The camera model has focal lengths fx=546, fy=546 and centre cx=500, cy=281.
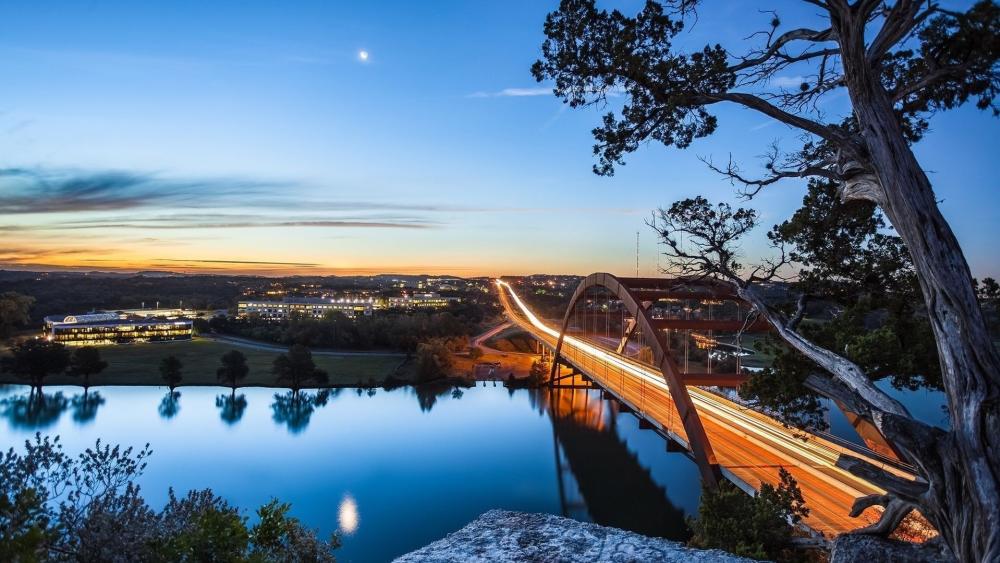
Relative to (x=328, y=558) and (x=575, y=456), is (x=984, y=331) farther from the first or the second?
(x=575, y=456)

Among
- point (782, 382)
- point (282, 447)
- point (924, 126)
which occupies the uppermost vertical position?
point (924, 126)

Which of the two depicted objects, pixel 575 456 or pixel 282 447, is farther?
pixel 282 447

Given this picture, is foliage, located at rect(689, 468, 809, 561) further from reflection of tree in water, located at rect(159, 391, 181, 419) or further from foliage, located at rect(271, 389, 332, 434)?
reflection of tree in water, located at rect(159, 391, 181, 419)

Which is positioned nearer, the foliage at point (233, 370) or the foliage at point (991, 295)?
the foliage at point (991, 295)

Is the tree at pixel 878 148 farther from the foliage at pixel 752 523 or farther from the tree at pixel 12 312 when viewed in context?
the tree at pixel 12 312

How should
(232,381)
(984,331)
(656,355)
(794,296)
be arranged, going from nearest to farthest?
(984,331) < (794,296) < (656,355) < (232,381)

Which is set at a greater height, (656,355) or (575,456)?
(656,355)

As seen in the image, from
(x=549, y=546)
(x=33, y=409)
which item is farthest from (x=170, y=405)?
(x=549, y=546)

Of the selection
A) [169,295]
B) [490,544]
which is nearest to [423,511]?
[490,544]

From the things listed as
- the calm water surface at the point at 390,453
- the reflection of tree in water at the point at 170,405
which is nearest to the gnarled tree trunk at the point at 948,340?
the calm water surface at the point at 390,453
